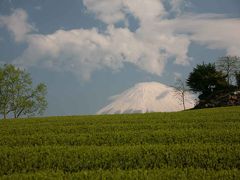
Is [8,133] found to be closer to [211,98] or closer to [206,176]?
[206,176]

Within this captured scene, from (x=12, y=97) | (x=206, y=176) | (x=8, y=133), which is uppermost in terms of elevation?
(x=12, y=97)

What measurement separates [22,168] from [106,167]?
344 centimetres

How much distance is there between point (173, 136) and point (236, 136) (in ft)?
11.0

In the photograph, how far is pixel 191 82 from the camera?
104 metres

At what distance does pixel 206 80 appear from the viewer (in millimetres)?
99625

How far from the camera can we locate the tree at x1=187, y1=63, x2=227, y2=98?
99.6 meters

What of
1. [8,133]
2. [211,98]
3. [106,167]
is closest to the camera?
[106,167]

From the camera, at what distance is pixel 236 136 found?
1962 cm

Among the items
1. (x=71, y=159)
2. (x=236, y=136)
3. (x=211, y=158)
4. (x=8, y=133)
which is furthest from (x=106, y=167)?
(x=8, y=133)

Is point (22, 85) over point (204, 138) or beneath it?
over

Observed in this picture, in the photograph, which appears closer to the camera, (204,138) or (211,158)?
(211,158)

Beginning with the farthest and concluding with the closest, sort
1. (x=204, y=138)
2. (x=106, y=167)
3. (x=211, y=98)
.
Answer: (x=211, y=98)
(x=204, y=138)
(x=106, y=167)

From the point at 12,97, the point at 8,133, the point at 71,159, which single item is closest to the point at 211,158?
the point at 71,159

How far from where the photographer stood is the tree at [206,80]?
99.6 m
